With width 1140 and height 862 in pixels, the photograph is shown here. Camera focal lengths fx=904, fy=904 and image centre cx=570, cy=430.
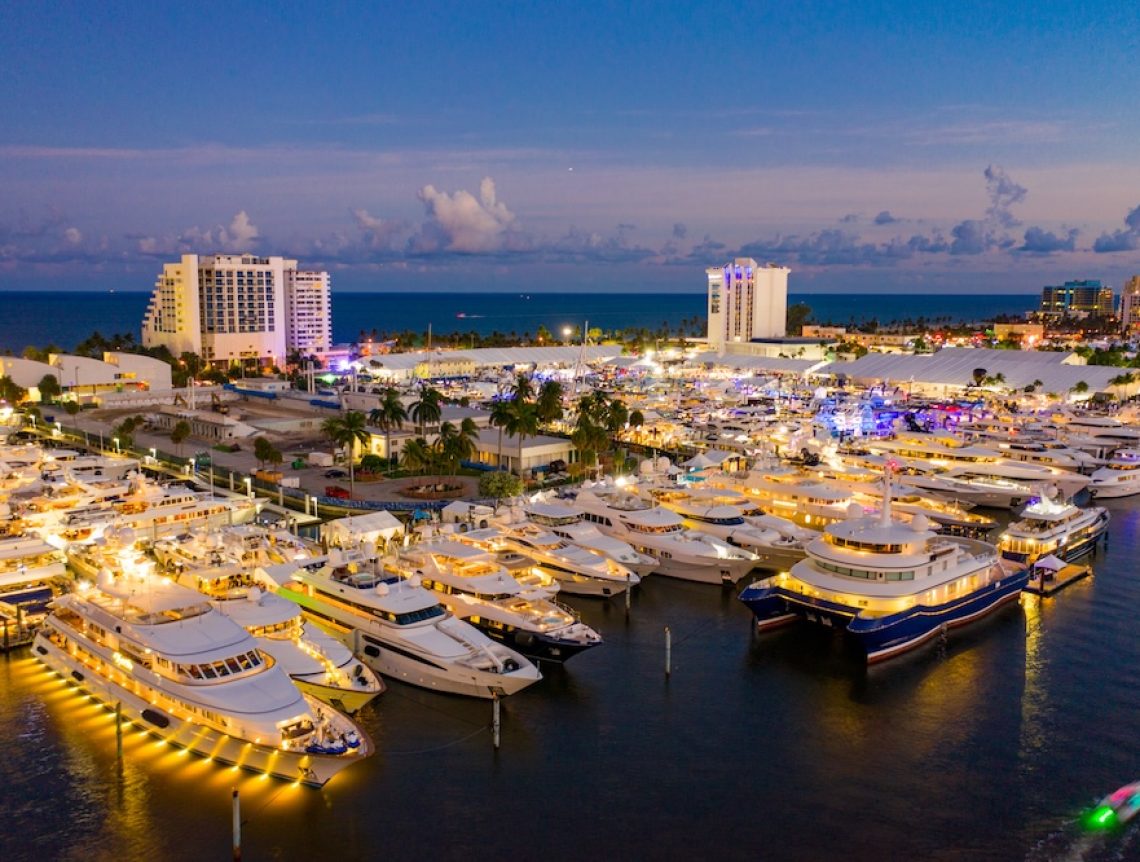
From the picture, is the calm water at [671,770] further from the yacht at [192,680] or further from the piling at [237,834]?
the yacht at [192,680]

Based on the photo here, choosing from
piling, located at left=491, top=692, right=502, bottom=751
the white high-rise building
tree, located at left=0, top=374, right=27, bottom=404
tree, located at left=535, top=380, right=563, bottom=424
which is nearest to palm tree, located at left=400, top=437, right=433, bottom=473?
tree, located at left=535, top=380, right=563, bottom=424

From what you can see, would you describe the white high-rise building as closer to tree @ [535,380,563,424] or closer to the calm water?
tree @ [535,380,563,424]

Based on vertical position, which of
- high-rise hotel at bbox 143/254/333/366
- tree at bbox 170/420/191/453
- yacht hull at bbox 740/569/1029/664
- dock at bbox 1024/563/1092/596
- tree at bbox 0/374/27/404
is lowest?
dock at bbox 1024/563/1092/596

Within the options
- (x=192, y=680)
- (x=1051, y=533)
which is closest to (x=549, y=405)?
(x=1051, y=533)

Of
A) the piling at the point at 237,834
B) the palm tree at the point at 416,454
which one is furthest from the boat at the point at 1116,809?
the palm tree at the point at 416,454

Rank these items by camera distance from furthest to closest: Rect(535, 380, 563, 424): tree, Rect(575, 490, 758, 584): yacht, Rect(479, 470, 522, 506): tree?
Rect(535, 380, 563, 424): tree → Rect(479, 470, 522, 506): tree → Rect(575, 490, 758, 584): yacht

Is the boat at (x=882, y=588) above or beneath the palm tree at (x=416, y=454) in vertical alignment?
beneath

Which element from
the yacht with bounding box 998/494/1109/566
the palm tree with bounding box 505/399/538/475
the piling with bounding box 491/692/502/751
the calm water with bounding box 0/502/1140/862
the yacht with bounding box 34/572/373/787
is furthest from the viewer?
the palm tree with bounding box 505/399/538/475

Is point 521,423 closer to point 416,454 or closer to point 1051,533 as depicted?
point 416,454
